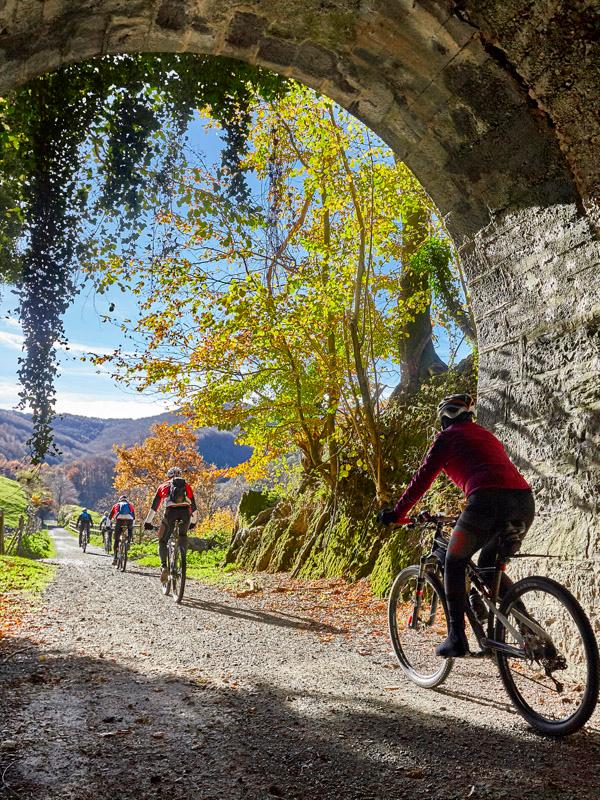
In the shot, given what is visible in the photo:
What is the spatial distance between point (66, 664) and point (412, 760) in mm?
3010

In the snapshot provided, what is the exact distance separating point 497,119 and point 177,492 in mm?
6694

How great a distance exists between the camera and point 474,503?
3.57m

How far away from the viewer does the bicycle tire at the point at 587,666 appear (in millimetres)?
2920

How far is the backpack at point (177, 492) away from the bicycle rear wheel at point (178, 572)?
653 millimetres

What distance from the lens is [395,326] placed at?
11.2 meters

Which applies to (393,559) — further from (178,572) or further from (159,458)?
(159,458)

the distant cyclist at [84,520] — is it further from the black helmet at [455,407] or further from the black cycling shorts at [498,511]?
the black cycling shorts at [498,511]

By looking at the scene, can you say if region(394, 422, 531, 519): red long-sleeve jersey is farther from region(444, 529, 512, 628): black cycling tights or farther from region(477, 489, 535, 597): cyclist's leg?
region(444, 529, 512, 628): black cycling tights

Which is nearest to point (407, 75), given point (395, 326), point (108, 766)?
point (108, 766)

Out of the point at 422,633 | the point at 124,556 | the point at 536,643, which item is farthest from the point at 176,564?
the point at 124,556

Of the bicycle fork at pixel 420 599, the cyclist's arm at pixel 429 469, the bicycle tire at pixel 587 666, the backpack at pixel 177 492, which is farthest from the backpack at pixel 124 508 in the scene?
the bicycle tire at pixel 587 666

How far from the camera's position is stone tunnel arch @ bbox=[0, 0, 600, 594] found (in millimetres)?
4191

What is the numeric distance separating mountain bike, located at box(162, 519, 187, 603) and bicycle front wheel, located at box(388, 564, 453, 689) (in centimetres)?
474

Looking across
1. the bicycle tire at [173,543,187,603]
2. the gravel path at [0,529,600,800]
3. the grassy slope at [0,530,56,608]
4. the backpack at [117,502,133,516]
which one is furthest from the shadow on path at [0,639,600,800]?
the backpack at [117,502,133,516]
